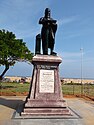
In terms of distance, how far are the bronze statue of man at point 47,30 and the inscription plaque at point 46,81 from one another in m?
1.25

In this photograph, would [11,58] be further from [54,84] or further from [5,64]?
[54,84]

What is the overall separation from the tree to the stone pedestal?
1830 cm

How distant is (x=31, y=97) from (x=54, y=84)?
107cm

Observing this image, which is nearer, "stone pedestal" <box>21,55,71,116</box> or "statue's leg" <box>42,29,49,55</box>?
"stone pedestal" <box>21,55,71,116</box>

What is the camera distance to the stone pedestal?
10.6 m

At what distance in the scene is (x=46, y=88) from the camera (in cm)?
1095

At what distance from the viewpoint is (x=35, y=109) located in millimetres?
10508

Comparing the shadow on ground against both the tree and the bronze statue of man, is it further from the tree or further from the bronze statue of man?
the tree

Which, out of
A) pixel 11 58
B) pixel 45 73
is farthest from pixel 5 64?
pixel 45 73

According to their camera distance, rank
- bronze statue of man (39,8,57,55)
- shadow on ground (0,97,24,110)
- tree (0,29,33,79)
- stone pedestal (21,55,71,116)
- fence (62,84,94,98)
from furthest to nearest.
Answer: tree (0,29,33,79), fence (62,84,94,98), shadow on ground (0,97,24,110), bronze statue of man (39,8,57,55), stone pedestal (21,55,71,116)

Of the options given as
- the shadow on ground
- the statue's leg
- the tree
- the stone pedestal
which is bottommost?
the shadow on ground

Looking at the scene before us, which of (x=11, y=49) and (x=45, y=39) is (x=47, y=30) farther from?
(x=11, y=49)

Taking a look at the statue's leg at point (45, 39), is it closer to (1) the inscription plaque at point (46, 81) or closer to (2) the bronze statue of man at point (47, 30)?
(2) the bronze statue of man at point (47, 30)

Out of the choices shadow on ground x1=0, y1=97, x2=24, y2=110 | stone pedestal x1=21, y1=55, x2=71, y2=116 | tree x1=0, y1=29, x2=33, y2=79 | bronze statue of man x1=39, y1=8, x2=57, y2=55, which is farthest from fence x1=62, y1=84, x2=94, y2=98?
stone pedestal x1=21, y1=55, x2=71, y2=116
